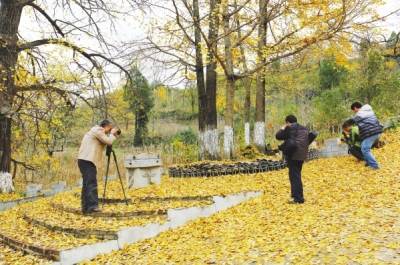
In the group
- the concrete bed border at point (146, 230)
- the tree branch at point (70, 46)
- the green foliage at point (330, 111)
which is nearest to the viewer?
the concrete bed border at point (146, 230)

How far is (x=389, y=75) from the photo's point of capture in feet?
56.2

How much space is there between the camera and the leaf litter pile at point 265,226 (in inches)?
164

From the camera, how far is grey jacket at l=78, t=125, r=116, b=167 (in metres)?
6.31

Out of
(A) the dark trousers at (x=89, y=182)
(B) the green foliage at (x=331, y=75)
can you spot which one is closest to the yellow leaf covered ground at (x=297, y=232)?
(A) the dark trousers at (x=89, y=182)

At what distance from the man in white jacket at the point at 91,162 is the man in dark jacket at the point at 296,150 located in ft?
10.5

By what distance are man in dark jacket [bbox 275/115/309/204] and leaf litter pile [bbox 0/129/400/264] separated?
13.4 inches

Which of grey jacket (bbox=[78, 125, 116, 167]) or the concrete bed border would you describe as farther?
grey jacket (bbox=[78, 125, 116, 167])

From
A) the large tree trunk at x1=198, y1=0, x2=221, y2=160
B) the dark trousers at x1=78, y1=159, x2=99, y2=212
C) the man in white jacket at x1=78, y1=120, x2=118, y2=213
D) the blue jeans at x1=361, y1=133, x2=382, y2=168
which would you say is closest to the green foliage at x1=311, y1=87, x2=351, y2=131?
the large tree trunk at x1=198, y1=0, x2=221, y2=160

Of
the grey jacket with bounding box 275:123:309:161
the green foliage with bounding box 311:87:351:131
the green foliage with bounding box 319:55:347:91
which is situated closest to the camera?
the grey jacket with bounding box 275:123:309:161

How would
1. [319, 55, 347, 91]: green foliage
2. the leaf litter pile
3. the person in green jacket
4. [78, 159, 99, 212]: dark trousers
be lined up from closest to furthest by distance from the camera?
the leaf litter pile
[78, 159, 99, 212]: dark trousers
the person in green jacket
[319, 55, 347, 91]: green foliage

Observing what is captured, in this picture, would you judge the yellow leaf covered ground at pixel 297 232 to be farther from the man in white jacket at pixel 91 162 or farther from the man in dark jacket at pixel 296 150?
the man in white jacket at pixel 91 162

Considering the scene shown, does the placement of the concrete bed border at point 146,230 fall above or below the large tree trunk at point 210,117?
below

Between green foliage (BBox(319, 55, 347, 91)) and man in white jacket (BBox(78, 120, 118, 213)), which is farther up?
green foliage (BBox(319, 55, 347, 91))

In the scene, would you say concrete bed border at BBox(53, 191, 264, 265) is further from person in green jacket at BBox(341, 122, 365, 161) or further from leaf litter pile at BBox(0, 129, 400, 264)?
person in green jacket at BBox(341, 122, 365, 161)
